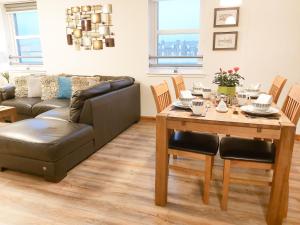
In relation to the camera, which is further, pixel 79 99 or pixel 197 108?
pixel 79 99

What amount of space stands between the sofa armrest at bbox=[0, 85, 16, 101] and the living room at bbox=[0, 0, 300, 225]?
0.02 meters

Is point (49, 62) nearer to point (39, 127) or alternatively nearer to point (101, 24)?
point (101, 24)

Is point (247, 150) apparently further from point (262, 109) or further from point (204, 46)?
point (204, 46)

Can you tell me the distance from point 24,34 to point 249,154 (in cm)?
524

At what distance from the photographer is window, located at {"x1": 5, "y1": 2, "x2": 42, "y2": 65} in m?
5.02

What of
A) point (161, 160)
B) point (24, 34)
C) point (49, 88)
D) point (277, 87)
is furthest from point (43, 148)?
point (24, 34)

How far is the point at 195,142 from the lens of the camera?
2.04 meters

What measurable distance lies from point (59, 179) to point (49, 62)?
3.12 meters

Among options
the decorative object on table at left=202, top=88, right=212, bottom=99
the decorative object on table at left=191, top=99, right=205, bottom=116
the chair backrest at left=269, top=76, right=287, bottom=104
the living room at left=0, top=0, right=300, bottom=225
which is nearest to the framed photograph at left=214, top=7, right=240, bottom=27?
the living room at left=0, top=0, right=300, bottom=225

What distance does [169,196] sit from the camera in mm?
2096

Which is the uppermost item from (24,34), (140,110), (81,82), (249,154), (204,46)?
(24,34)

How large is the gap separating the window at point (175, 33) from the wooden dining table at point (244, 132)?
2.38 meters

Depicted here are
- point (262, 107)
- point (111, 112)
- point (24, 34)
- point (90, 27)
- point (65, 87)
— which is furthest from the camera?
point (24, 34)

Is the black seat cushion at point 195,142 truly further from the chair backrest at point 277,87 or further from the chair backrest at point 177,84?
the chair backrest at point 277,87
